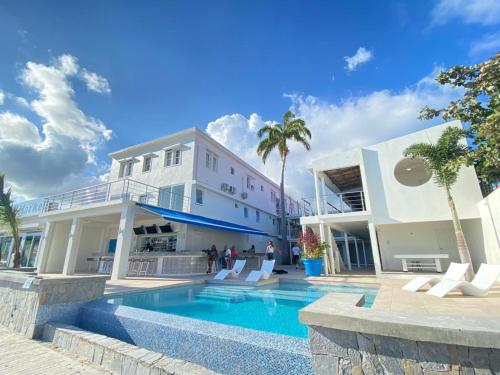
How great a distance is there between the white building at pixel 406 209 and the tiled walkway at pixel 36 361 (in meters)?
12.5

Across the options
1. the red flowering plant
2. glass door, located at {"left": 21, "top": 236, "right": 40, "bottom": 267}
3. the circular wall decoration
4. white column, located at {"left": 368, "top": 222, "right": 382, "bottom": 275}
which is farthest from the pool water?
glass door, located at {"left": 21, "top": 236, "right": 40, "bottom": 267}

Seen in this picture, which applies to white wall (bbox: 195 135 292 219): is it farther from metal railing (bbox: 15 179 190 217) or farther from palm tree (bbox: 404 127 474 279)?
palm tree (bbox: 404 127 474 279)

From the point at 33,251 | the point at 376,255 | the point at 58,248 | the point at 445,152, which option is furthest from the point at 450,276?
the point at 33,251

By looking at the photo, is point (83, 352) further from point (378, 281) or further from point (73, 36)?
point (73, 36)

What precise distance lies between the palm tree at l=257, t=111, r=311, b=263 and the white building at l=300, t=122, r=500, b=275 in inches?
261

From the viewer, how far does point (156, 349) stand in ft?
11.2

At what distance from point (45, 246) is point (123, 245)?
944 cm

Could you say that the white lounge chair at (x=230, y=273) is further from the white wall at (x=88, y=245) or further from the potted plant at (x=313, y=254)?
the white wall at (x=88, y=245)

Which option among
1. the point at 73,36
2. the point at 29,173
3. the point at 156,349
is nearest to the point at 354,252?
the point at 156,349

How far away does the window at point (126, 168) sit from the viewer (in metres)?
21.8

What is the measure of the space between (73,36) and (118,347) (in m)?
12.3

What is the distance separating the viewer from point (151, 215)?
51.8ft

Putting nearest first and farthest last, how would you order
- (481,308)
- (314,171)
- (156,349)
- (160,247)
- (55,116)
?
(156,349), (481,308), (55,116), (314,171), (160,247)

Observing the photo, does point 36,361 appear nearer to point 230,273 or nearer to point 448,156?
point 230,273
